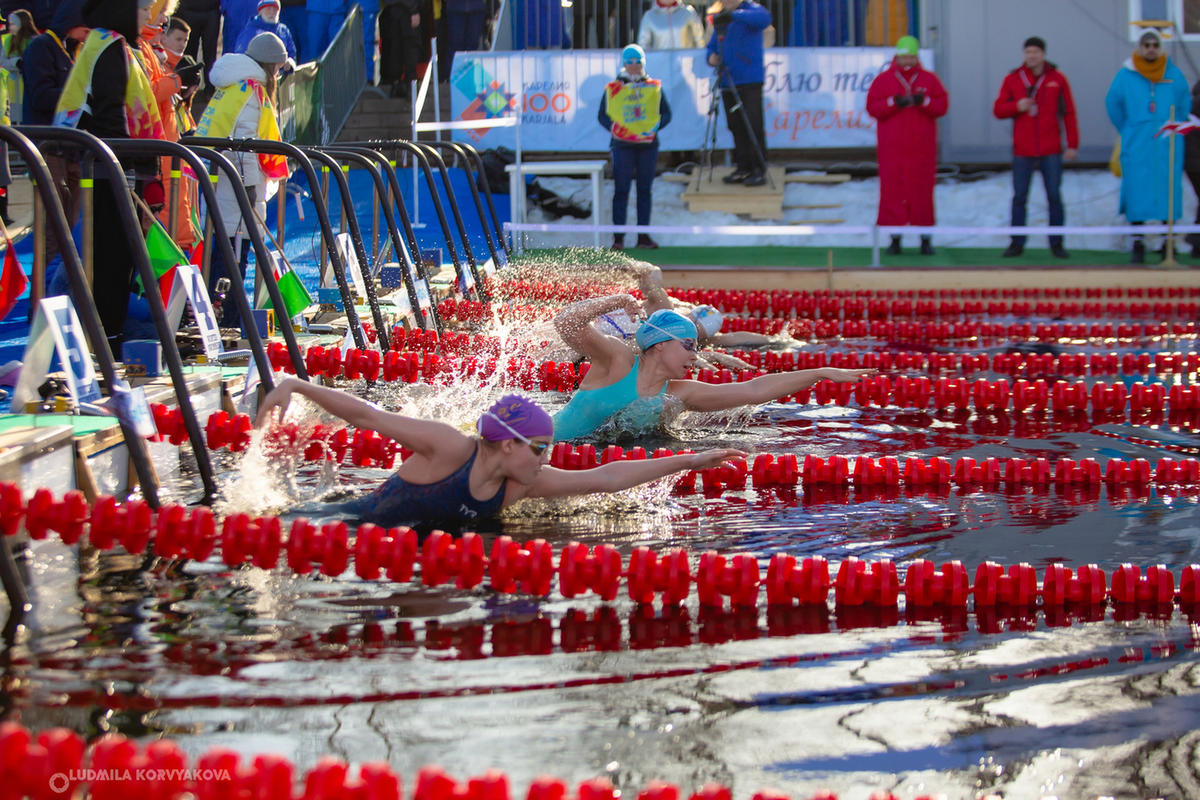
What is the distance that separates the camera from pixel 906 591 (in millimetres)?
4266

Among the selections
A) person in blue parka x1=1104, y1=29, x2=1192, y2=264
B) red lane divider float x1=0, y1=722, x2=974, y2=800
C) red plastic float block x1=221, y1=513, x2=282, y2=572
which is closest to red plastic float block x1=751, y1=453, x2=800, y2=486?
red plastic float block x1=221, y1=513, x2=282, y2=572

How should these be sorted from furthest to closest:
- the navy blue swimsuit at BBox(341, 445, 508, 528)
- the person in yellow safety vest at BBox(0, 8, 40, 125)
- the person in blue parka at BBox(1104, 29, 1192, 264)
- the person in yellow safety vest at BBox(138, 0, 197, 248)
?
the person in blue parka at BBox(1104, 29, 1192, 264) < the person in yellow safety vest at BBox(0, 8, 40, 125) < the person in yellow safety vest at BBox(138, 0, 197, 248) < the navy blue swimsuit at BBox(341, 445, 508, 528)

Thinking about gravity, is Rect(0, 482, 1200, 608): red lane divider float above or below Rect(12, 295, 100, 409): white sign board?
below

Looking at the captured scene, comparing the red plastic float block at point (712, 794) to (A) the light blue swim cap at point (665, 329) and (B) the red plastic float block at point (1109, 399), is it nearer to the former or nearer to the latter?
(A) the light blue swim cap at point (665, 329)

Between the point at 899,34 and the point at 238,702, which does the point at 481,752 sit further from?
the point at 899,34

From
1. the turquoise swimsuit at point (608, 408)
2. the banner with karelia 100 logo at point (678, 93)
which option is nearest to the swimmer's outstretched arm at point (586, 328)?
the turquoise swimsuit at point (608, 408)

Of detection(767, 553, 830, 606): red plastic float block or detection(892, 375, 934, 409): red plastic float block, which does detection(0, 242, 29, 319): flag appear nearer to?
detection(767, 553, 830, 606): red plastic float block

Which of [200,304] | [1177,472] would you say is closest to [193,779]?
[200,304]

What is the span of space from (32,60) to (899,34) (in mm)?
12352

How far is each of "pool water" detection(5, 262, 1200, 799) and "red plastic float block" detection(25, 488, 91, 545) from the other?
17 cm

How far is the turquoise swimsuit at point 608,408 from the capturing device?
666cm

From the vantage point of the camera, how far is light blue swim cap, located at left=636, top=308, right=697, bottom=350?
21.0ft

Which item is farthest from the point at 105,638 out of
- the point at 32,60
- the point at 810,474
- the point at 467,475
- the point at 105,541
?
the point at 32,60

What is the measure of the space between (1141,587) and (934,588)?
2.33 feet
